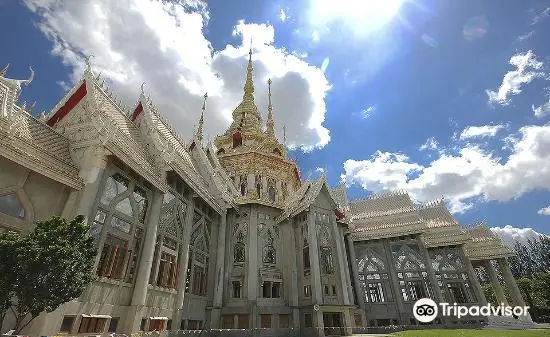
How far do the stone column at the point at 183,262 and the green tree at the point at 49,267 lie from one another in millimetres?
10750

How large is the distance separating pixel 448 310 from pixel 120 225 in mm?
31916

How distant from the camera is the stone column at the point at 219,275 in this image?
23.7 m

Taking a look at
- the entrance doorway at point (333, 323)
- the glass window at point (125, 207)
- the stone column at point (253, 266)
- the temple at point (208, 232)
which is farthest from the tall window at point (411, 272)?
the glass window at point (125, 207)

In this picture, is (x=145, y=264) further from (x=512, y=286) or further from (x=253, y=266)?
(x=512, y=286)

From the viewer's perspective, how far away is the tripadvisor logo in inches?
1196

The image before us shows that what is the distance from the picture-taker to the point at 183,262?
21.4m

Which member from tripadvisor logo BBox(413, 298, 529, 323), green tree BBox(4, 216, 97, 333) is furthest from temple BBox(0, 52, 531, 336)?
green tree BBox(4, 216, 97, 333)

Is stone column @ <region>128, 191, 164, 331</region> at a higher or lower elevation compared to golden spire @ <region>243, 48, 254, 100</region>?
lower

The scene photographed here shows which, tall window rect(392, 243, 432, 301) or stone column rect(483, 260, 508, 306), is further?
stone column rect(483, 260, 508, 306)

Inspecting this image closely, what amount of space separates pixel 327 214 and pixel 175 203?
14197 millimetres

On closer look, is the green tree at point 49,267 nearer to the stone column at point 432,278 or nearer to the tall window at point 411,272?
the tall window at point 411,272

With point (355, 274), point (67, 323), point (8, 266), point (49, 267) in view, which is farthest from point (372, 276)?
point (8, 266)

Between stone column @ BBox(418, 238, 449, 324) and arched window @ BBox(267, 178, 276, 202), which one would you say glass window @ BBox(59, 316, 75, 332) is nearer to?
arched window @ BBox(267, 178, 276, 202)

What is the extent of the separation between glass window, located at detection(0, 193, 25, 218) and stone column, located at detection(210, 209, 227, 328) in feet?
50.0
